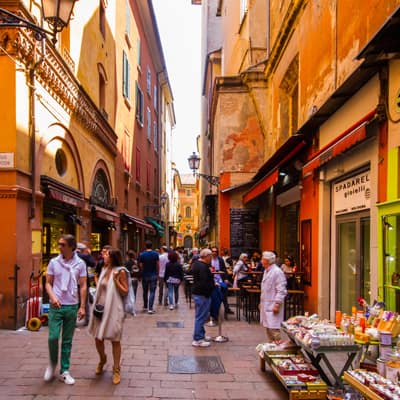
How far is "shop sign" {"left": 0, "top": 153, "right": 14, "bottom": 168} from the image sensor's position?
28.1ft

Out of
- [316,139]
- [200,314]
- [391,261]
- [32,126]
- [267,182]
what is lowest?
[200,314]

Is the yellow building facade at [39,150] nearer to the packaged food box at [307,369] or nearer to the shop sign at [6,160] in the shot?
the shop sign at [6,160]

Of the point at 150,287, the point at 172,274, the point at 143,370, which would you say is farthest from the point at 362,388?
the point at 172,274

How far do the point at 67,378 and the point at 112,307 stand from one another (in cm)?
98

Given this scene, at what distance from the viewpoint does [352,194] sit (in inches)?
303

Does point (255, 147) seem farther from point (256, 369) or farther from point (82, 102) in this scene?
point (256, 369)

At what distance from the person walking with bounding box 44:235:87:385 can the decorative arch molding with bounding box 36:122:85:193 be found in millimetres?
4553

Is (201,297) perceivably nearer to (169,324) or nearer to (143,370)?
(143,370)

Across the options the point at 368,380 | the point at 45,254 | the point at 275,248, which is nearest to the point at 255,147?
the point at 275,248

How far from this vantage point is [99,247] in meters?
17.6

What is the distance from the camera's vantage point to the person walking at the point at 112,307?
5.47m

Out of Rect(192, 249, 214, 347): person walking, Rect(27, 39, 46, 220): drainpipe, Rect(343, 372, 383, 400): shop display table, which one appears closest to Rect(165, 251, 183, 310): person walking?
Rect(27, 39, 46, 220): drainpipe

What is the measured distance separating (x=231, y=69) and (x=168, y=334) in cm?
1706

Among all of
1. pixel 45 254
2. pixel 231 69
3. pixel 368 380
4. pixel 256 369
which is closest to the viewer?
pixel 368 380
